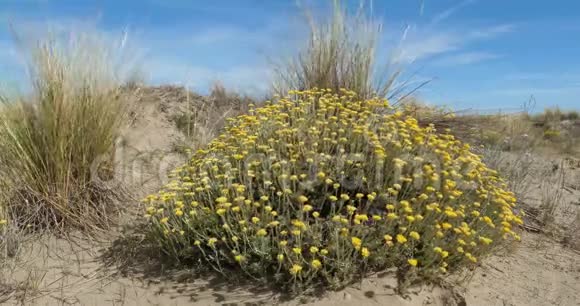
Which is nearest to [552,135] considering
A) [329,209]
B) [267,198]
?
[329,209]

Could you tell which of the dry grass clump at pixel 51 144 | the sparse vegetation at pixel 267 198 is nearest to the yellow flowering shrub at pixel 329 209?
the sparse vegetation at pixel 267 198

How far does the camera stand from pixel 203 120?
259 inches

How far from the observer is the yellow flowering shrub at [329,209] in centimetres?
267

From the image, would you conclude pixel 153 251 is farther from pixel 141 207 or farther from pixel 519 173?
pixel 519 173

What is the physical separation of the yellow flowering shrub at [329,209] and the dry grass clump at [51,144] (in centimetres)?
88

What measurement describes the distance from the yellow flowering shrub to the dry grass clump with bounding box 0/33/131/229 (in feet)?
2.88

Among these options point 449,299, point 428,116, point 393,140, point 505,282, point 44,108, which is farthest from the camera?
point 428,116

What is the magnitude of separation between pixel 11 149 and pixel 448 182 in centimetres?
341

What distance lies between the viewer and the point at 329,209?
3.24 m

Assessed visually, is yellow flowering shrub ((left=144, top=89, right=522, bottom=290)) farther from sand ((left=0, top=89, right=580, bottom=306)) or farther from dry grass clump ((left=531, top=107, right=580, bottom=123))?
dry grass clump ((left=531, top=107, right=580, bottom=123))

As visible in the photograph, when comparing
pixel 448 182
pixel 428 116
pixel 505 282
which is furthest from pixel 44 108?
pixel 428 116

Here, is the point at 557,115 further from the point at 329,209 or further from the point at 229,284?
the point at 229,284

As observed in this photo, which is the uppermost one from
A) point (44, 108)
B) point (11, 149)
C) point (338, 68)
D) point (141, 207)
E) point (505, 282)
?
point (338, 68)

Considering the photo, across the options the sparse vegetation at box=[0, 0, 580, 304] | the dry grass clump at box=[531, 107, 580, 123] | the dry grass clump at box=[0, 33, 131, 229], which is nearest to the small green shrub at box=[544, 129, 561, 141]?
the dry grass clump at box=[531, 107, 580, 123]
